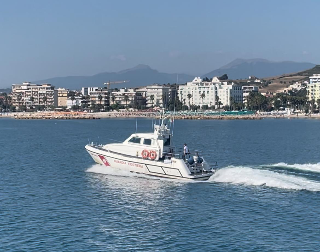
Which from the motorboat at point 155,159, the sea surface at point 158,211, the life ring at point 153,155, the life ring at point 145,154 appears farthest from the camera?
the life ring at point 145,154

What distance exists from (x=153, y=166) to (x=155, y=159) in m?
0.76

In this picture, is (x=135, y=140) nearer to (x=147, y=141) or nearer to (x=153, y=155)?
(x=147, y=141)

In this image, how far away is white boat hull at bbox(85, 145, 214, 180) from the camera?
39.8 m

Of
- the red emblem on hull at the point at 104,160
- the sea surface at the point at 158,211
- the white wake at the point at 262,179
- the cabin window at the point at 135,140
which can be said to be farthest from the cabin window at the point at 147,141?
the white wake at the point at 262,179

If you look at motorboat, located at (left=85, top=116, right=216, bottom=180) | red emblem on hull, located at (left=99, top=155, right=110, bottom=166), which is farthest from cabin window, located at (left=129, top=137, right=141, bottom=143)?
red emblem on hull, located at (left=99, top=155, right=110, bottom=166)

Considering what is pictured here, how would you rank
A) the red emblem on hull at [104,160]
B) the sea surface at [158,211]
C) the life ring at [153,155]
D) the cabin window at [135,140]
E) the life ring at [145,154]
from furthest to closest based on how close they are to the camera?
the red emblem on hull at [104,160] → the cabin window at [135,140] → the life ring at [145,154] → the life ring at [153,155] → the sea surface at [158,211]

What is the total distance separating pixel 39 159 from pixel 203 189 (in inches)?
972

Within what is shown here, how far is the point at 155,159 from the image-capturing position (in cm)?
4141

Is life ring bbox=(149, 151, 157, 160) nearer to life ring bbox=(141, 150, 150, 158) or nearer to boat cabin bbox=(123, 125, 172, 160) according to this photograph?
boat cabin bbox=(123, 125, 172, 160)

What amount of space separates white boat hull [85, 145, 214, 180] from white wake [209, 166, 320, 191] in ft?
3.74

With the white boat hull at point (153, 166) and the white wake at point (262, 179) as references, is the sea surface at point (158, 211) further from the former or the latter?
the white boat hull at point (153, 166)

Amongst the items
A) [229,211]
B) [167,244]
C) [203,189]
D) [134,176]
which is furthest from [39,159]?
[167,244]

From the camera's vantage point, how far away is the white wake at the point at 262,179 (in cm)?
3672

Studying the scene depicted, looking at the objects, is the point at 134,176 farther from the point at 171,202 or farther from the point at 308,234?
the point at 308,234
